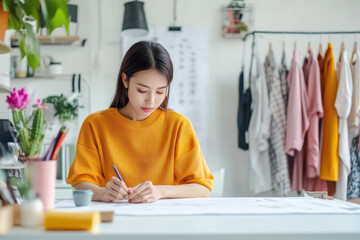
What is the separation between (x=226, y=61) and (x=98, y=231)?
2.68 meters

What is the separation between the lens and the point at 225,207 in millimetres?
1015

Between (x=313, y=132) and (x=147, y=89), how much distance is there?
1.70m

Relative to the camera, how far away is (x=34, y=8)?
38.7 inches

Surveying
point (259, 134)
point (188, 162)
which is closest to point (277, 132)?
point (259, 134)

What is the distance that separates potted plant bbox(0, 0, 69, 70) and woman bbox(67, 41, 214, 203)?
0.44 metres

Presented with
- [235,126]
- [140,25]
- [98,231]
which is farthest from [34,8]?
[235,126]

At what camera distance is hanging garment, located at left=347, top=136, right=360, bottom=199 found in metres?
2.69

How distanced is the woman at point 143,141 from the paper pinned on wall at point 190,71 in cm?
168

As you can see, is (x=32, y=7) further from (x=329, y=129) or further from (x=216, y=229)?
(x=329, y=129)

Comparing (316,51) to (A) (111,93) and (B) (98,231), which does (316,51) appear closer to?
(A) (111,93)

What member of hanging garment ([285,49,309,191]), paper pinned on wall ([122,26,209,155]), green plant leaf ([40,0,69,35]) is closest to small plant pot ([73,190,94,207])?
green plant leaf ([40,0,69,35])

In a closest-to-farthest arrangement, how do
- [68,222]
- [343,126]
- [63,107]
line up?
1. [68,222]
2. [343,126]
3. [63,107]

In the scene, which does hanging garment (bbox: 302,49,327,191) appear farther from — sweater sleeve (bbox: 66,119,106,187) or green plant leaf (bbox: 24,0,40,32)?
green plant leaf (bbox: 24,0,40,32)

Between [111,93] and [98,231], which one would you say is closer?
[98,231]
